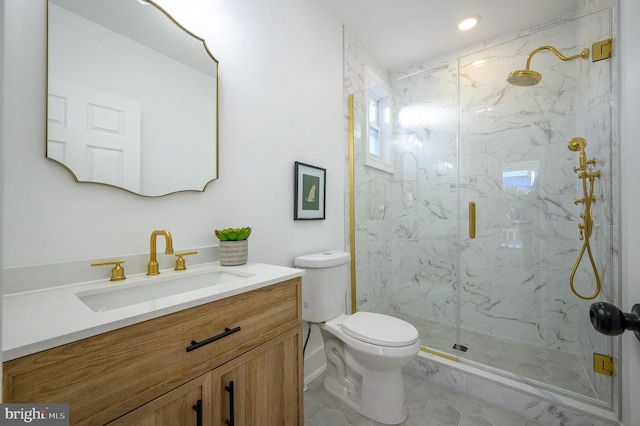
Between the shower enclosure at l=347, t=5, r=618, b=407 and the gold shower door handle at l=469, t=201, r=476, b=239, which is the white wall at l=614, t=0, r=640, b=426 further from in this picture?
the gold shower door handle at l=469, t=201, r=476, b=239

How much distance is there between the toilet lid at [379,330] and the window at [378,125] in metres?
1.36

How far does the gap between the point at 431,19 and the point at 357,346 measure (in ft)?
8.24

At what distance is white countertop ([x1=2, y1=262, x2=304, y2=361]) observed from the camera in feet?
2.02

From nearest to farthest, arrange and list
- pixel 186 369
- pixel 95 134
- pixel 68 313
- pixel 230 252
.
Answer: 1. pixel 68 313
2. pixel 186 369
3. pixel 95 134
4. pixel 230 252

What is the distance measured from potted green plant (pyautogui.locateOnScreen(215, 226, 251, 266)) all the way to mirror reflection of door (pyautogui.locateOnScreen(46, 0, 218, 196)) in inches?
10.4

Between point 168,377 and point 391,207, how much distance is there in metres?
2.35

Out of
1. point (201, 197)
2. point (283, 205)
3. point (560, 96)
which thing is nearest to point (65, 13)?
point (201, 197)

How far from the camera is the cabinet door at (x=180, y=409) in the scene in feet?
2.49

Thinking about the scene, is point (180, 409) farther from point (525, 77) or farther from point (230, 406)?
point (525, 77)

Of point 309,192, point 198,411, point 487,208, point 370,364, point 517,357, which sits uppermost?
point 309,192

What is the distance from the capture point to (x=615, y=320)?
1.83 feet

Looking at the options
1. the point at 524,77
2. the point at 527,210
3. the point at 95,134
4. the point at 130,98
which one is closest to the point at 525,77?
the point at 524,77

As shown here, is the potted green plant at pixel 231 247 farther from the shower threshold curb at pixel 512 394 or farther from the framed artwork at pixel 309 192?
the shower threshold curb at pixel 512 394

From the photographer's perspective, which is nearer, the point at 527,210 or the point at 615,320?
the point at 615,320
